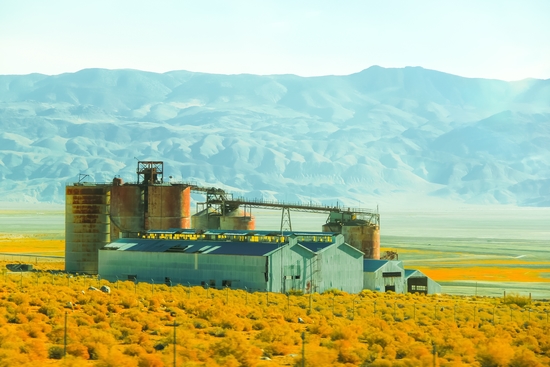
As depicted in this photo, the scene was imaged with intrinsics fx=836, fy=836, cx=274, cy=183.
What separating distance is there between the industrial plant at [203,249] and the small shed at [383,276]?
91 millimetres

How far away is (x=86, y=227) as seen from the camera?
8300 centimetres

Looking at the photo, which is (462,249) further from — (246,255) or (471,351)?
(471,351)

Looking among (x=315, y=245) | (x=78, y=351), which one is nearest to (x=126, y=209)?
(x=315, y=245)

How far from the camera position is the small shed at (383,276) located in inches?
2965

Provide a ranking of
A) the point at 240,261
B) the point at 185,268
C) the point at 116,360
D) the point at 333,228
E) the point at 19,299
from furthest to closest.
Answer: the point at 333,228, the point at 185,268, the point at 240,261, the point at 19,299, the point at 116,360

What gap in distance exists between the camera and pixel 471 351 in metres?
34.7

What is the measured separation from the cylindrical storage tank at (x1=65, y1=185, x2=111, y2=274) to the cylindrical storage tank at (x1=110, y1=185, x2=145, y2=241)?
3.81ft

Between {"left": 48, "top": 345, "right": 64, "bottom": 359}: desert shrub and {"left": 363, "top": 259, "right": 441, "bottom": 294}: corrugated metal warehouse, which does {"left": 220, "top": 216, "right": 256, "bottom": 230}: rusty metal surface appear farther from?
{"left": 48, "top": 345, "right": 64, "bottom": 359}: desert shrub

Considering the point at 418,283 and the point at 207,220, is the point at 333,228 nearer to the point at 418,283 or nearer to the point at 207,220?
the point at 418,283

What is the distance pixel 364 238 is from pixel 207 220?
2316 centimetres

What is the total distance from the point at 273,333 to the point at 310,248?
33.1 m

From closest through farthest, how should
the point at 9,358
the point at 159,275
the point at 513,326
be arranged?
the point at 9,358 → the point at 513,326 → the point at 159,275

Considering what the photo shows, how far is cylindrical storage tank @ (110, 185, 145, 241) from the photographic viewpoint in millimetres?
82938

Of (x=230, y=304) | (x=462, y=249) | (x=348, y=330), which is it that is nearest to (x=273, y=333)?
(x=348, y=330)
